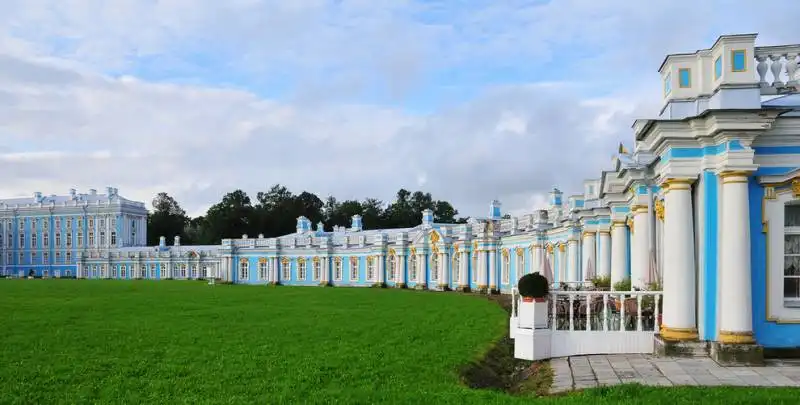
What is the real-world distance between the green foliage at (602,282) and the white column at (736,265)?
409 inches

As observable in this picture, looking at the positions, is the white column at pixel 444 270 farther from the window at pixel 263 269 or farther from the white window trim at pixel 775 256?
the white window trim at pixel 775 256

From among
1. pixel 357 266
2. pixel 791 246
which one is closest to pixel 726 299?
pixel 791 246

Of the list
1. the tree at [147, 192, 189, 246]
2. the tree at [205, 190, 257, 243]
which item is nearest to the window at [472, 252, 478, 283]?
the tree at [205, 190, 257, 243]

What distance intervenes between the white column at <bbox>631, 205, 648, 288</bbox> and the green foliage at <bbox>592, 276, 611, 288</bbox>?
486cm

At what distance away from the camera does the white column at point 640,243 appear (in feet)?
53.3

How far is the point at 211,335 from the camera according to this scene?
16047mm

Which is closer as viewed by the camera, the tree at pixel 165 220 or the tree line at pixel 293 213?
the tree line at pixel 293 213

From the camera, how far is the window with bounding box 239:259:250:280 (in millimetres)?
71312

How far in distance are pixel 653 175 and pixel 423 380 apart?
6.86m

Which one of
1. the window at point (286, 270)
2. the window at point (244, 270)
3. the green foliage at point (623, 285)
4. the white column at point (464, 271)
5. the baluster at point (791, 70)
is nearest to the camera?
the baluster at point (791, 70)

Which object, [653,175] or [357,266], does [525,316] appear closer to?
[653,175]

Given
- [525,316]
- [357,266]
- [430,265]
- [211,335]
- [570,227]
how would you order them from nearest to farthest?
[525,316]
[211,335]
[570,227]
[430,265]
[357,266]

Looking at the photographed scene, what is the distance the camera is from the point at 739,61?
11.1 meters

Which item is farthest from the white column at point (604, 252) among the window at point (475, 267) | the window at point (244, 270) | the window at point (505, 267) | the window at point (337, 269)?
the window at point (244, 270)
